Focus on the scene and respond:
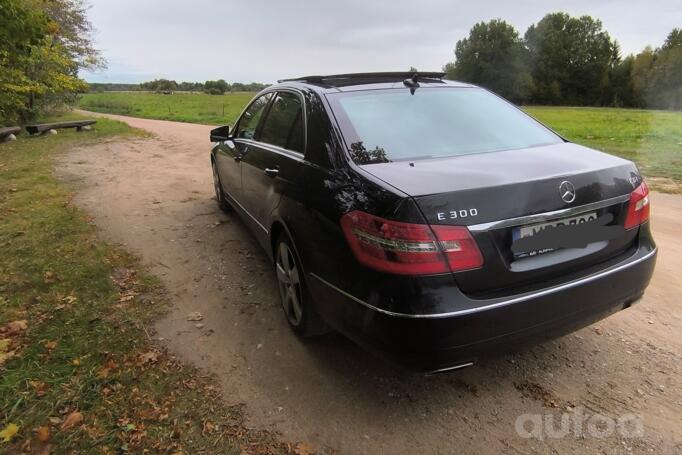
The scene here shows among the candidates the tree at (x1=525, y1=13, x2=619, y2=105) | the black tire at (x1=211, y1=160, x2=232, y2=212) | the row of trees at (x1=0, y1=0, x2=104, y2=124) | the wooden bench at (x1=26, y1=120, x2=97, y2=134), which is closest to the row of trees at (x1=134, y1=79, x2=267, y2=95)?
the tree at (x1=525, y1=13, x2=619, y2=105)

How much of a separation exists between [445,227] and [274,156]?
1.80 metres

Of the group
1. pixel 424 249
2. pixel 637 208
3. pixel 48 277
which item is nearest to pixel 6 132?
pixel 48 277

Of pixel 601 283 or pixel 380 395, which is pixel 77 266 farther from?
pixel 601 283

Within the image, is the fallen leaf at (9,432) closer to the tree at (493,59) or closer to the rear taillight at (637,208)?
the rear taillight at (637,208)

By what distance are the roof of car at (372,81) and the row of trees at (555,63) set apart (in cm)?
5352

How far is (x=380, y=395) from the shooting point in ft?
9.00

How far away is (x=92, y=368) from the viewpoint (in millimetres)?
2998

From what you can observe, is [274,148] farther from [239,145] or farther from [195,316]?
[195,316]

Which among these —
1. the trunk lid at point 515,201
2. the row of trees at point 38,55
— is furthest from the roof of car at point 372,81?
the row of trees at point 38,55

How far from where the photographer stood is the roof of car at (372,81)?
3.38 meters

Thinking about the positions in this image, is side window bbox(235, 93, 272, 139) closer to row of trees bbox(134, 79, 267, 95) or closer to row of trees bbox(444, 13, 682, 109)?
row of trees bbox(444, 13, 682, 109)

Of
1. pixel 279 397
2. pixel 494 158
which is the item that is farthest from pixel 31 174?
pixel 494 158

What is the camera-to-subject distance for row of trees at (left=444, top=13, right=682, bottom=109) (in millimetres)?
58719

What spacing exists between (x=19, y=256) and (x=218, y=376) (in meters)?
3.05
